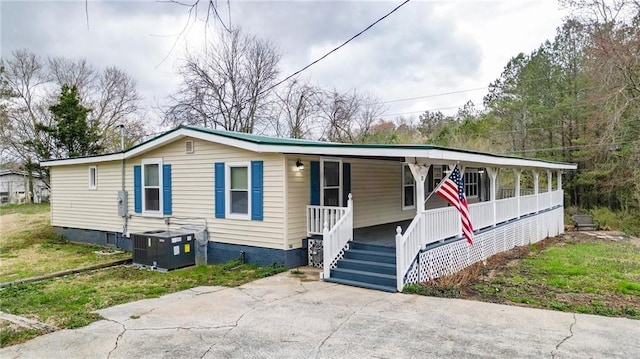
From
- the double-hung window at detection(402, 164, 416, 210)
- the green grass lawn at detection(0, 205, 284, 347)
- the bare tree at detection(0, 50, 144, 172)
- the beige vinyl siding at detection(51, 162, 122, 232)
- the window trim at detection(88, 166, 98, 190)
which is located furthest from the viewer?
the bare tree at detection(0, 50, 144, 172)

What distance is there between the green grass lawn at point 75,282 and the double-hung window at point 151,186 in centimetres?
141

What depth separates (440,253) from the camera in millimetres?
8008

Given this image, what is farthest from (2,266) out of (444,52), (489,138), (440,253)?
(489,138)

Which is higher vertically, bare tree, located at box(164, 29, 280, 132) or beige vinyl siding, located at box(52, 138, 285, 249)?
bare tree, located at box(164, 29, 280, 132)

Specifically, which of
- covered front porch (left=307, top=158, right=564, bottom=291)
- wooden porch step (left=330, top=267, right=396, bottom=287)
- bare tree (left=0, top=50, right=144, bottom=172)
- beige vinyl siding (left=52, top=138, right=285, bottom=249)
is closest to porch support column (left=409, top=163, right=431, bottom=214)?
covered front porch (left=307, top=158, right=564, bottom=291)

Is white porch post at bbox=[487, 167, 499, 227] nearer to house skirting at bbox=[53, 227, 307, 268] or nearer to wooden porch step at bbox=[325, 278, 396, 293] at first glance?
wooden porch step at bbox=[325, 278, 396, 293]

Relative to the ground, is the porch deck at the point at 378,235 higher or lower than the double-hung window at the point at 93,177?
lower

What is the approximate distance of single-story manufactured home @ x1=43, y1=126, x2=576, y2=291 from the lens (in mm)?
7559

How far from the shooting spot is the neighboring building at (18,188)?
2912 centimetres

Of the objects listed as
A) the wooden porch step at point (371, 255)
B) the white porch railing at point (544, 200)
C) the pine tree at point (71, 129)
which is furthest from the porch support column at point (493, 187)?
the pine tree at point (71, 129)

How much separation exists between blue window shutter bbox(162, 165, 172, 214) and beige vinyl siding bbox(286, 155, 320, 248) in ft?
11.9

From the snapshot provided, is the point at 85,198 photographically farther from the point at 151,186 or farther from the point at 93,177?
the point at 151,186

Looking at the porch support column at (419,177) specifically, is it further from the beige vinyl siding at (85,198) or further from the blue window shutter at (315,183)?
the beige vinyl siding at (85,198)

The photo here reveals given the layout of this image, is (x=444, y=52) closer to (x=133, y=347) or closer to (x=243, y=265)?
(x=243, y=265)
